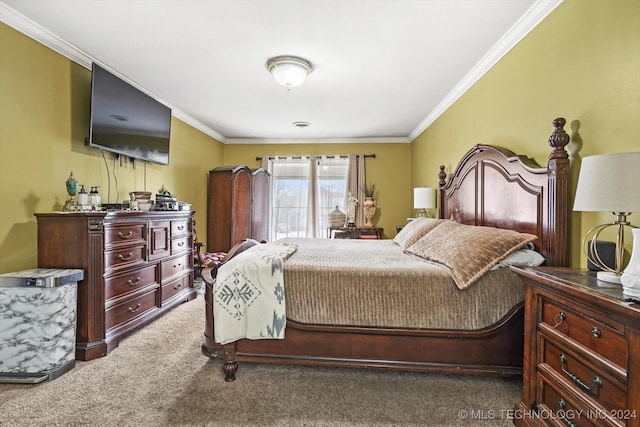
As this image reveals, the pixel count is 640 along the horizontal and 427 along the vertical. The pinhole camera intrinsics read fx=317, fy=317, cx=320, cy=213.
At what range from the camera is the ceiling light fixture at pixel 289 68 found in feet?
9.19

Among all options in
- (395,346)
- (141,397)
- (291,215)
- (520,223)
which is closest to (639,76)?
(520,223)

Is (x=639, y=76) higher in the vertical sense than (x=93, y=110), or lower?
lower

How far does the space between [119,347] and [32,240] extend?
105cm

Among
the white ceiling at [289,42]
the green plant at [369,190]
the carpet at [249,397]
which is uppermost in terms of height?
the white ceiling at [289,42]

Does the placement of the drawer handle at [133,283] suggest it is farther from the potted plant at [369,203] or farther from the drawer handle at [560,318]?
the potted plant at [369,203]

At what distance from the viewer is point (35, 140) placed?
2.42m

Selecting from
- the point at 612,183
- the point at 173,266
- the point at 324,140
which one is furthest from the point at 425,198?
the point at 173,266

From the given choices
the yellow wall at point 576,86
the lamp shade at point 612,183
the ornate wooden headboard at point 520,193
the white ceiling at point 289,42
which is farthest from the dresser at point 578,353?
the white ceiling at point 289,42

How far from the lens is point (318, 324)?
1932mm

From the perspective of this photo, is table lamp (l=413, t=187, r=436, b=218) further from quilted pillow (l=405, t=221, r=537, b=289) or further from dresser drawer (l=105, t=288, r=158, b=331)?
dresser drawer (l=105, t=288, r=158, b=331)

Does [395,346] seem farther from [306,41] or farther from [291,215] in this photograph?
[291,215]

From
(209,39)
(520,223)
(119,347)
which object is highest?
(209,39)

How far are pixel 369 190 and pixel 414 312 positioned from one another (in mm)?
4201

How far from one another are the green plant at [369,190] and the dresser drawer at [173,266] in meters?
3.30
